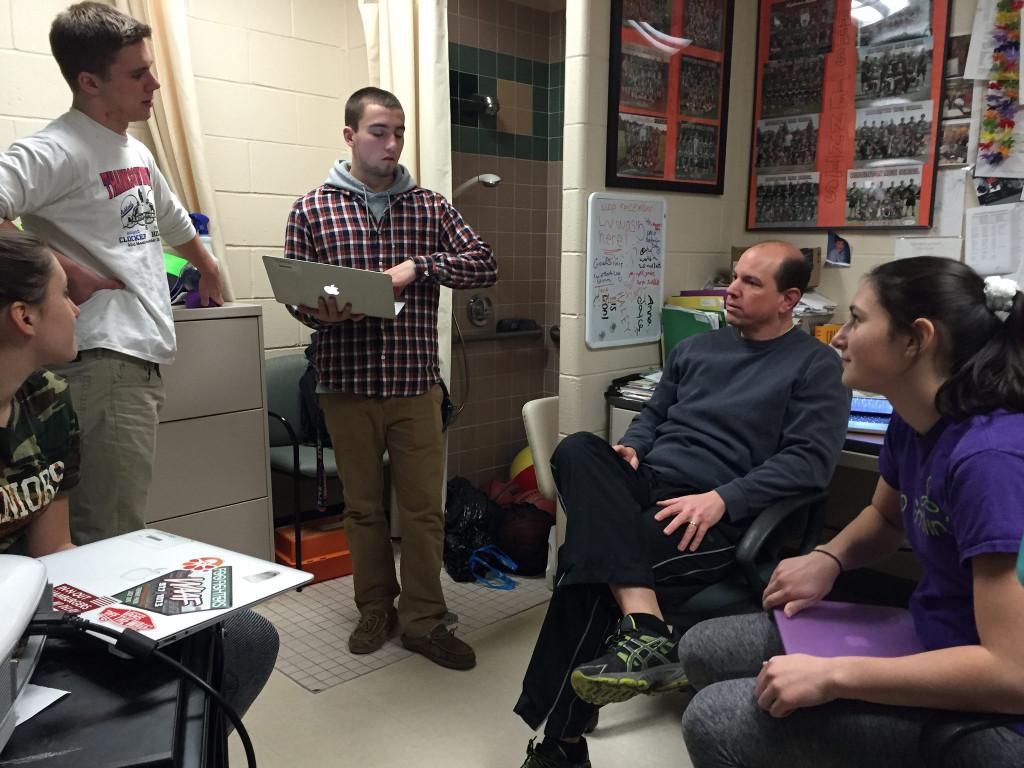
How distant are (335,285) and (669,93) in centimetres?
131

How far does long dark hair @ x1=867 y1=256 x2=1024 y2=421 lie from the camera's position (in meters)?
1.08

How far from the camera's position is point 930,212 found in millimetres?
2395

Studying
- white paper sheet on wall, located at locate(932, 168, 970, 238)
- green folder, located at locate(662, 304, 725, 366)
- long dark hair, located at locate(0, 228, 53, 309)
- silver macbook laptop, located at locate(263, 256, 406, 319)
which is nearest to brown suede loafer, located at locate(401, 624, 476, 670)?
silver macbook laptop, located at locate(263, 256, 406, 319)

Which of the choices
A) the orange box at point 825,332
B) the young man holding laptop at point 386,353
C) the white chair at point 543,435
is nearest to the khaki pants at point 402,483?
A: the young man holding laptop at point 386,353

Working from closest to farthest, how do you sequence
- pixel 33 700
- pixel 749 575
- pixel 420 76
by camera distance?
1. pixel 33 700
2. pixel 749 575
3. pixel 420 76

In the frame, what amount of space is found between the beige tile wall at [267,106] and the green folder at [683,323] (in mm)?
1533

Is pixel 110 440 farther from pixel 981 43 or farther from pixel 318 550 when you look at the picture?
pixel 981 43

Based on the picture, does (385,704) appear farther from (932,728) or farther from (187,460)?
(932,728)

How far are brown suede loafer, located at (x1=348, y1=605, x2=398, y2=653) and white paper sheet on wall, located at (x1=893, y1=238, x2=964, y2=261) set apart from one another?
6.31 ft

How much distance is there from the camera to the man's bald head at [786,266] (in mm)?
1972

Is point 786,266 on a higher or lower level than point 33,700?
higher

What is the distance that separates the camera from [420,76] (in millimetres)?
2816

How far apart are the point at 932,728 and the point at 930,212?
1.84 metres

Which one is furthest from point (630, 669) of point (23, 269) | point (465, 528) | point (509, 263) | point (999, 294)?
point (509, 263)
